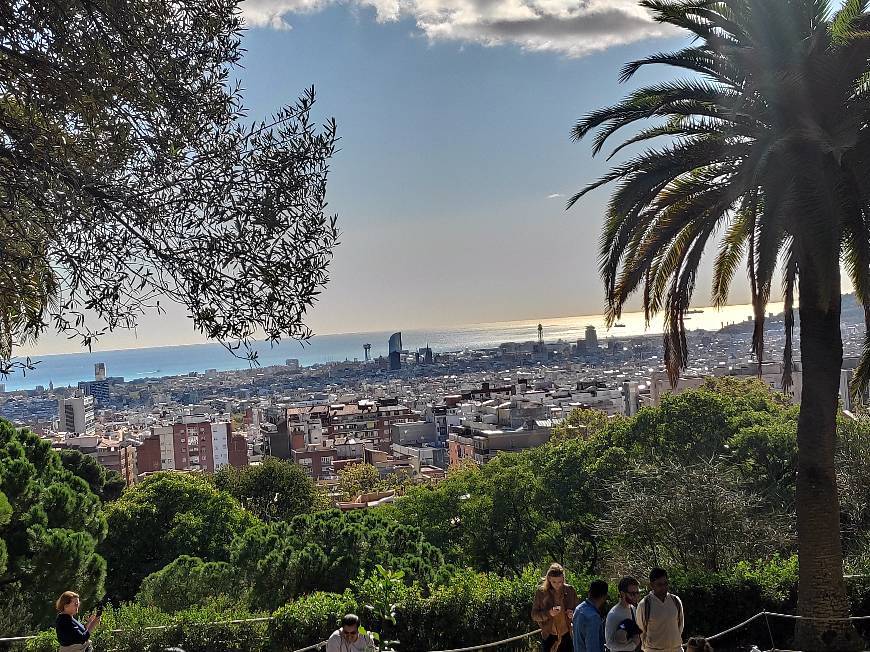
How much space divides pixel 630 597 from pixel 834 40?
595 centimetres

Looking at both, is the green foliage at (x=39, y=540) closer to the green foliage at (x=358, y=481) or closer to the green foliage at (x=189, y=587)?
the green foliage at (x=189, y=587)

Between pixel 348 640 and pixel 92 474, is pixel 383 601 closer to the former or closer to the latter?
pixel 348 640

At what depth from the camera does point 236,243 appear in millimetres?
5223

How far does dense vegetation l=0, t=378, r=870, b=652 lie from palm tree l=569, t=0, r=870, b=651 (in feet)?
6.24

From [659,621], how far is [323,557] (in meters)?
9.97

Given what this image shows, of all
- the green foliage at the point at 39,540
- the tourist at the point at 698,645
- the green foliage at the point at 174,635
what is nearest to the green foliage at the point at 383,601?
the green foliage at the point at 174,635

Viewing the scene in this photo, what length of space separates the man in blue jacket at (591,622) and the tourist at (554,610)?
0.54 meters

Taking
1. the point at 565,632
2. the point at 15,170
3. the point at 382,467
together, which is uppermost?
the point at 15,170

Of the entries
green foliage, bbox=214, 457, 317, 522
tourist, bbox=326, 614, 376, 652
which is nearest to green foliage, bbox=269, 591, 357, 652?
tourist, bbox=326, 614, 376, 652

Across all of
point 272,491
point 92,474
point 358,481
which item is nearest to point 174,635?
point 92,474

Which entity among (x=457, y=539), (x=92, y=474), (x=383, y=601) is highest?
(x=383, y=601)

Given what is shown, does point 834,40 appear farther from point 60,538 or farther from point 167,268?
point 60,538

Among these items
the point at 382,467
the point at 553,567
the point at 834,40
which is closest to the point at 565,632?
the point at 553,567

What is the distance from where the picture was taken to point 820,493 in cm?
870
